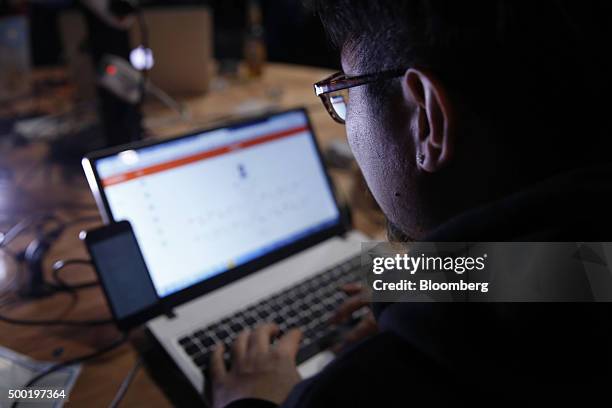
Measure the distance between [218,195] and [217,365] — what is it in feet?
1.04

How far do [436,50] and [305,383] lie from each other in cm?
32

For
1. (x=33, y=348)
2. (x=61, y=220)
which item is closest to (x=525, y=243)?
(x=33, y=348)

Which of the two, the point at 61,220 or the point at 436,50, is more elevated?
the point at 436,50

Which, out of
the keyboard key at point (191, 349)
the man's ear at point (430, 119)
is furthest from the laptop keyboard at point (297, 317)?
the man's ear at point (430, 119)

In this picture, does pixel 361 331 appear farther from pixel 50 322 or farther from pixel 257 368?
pixel 50 322

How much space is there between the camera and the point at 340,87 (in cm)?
52

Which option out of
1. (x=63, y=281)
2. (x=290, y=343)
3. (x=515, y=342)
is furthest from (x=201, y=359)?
(x=515, y=342)

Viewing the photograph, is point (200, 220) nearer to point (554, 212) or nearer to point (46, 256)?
point (46, 256)

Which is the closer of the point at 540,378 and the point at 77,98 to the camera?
the point at 540,378

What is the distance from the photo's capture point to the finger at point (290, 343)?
723 mm

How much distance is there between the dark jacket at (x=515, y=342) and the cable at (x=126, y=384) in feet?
1.25

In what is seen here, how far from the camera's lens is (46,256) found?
3.23 ft

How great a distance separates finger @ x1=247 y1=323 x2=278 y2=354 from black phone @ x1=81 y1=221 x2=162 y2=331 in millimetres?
168

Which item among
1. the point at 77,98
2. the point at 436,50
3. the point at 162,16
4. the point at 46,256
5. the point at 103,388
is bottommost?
the point at 103,388
